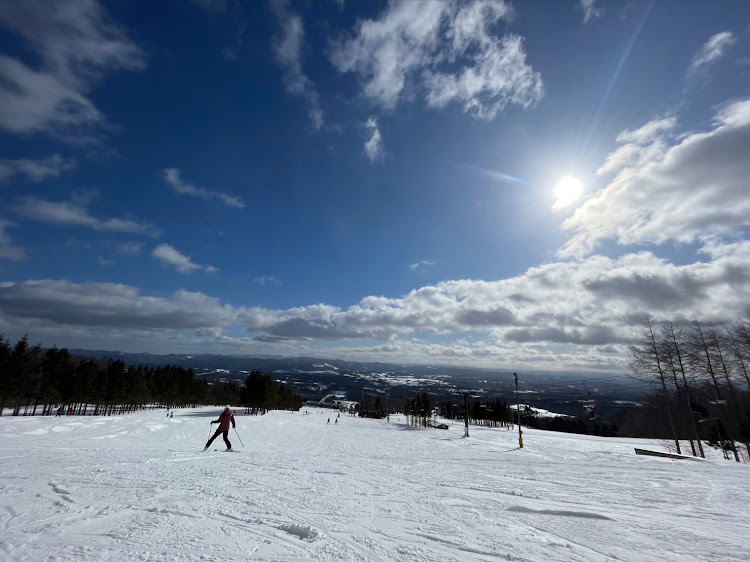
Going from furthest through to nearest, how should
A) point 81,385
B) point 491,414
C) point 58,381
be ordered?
point 491,414 → point 81,385 → point 58,381

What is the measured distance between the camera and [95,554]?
399 centimetres

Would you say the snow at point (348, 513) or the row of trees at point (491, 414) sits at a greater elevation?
the snow at point (348, 513)

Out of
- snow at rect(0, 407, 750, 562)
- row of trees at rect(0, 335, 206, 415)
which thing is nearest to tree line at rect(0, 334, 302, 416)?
row of trees at rect(0, 335, 206, 415)

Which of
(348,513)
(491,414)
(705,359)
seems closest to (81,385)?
(348,513)

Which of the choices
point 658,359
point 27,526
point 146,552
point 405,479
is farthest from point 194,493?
point 658,359

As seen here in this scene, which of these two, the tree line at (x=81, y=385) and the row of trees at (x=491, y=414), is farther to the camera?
the row of trees at (x=491, y=414)

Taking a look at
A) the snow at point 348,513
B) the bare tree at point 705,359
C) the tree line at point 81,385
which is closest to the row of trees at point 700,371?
the bare tree at point 705,359

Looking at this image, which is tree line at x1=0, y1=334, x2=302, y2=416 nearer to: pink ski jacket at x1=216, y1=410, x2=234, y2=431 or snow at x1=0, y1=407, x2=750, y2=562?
snow at x1=0, y1=407, x2=750, y2=562

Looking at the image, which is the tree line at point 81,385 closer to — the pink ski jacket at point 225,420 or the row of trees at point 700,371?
the pink ski jacket at point 225,420

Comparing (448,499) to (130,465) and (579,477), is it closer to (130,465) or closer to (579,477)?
(579,477)

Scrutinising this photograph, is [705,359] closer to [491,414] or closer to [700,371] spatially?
[700,371]

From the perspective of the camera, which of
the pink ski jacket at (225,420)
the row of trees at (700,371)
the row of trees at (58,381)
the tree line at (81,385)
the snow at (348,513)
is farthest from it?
the tree line at (81,385)

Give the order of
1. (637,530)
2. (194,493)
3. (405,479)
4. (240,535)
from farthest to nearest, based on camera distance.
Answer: (405,479) → (194,493) → (637,530) → (240,535)

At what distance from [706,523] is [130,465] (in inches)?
528
